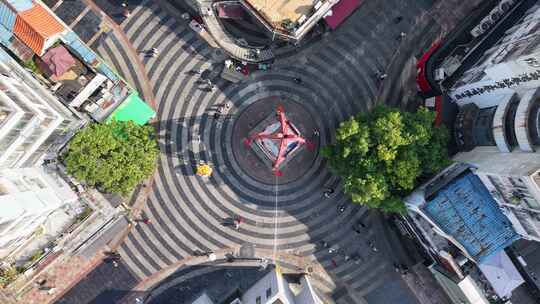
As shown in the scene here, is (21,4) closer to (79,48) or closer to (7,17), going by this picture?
(7,17)

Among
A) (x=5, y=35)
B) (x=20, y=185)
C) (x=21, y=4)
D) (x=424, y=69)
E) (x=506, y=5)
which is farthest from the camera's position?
(x=424, y=69)

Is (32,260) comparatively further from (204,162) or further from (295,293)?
(295,293)

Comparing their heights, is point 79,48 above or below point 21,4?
above

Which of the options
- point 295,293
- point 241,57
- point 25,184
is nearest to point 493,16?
point 241,57

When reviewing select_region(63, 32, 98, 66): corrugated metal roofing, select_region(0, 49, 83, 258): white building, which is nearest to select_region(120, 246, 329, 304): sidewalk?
select_region(0, 49, 83, 258): white building

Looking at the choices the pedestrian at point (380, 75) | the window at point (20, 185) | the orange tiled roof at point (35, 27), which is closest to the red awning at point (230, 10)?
the orange tiled roof at point (35, 27)

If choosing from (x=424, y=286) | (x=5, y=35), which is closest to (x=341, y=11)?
(x=424, y=286)
